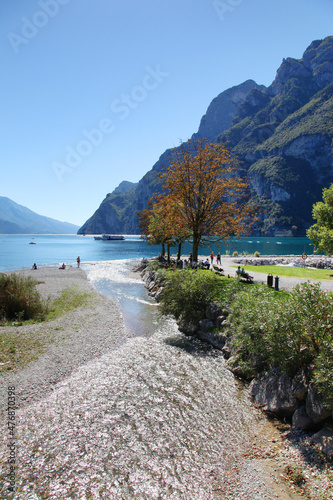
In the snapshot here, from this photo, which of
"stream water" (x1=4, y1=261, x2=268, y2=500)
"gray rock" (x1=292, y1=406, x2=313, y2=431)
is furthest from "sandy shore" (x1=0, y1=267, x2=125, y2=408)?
"gray rock" (x1=292, y1=406, x2=313, y2=431)

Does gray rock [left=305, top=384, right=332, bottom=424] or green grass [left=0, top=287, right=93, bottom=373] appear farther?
green grass [left=0, top=287, right=93, bottom=373]

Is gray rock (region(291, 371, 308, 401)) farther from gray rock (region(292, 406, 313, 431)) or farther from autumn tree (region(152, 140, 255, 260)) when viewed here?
autumn tree (region(152, 140, 255, 260))

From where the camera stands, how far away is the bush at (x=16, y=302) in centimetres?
2082

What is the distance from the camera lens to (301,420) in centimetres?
882

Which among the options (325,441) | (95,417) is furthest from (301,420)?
(95,417)

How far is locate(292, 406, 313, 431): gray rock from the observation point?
28.5 ft

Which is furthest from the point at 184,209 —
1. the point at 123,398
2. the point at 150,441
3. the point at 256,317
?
the point at 150,441

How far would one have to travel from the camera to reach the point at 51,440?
8461 mm

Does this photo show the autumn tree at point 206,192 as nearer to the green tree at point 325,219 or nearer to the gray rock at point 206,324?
the green tree at point 325,219

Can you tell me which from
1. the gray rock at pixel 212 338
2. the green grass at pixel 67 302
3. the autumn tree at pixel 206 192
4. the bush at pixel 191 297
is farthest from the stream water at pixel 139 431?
the autumn tree at pixel 206 192

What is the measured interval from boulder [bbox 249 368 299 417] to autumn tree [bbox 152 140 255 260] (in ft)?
59.0

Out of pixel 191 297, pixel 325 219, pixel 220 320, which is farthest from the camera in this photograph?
pixel 325 219

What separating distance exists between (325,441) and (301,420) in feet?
4.31

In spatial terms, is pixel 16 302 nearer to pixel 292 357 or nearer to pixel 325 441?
pixel 292 357
